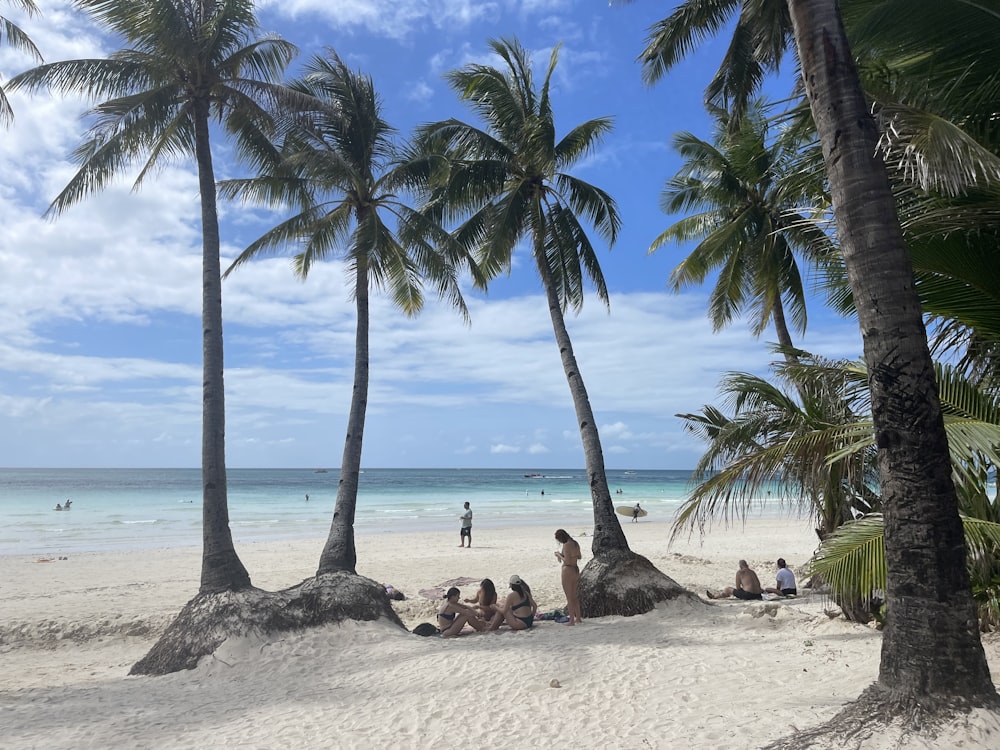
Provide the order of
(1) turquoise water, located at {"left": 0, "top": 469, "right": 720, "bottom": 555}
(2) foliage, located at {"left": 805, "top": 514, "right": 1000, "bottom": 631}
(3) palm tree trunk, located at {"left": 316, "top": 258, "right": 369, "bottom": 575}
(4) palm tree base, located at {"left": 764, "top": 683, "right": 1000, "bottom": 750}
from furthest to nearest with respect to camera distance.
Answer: (1) turquoise water, located at {"left": 0, "top": 469, "right": 720, "bottom": 555} → (3) palm tree trunk, located at {"left": 316, "top": 258, "right": 369, "bottom": 575} → (2) foliage, located at {"left": 805, "top": 514, "right": 1000, "bottom": 631} → (4) palm tree base, located at {"left": 764, "top": 683, "right": 1000, "bottom": 750}

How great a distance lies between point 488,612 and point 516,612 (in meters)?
0.42

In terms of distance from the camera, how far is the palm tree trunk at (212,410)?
9.30m

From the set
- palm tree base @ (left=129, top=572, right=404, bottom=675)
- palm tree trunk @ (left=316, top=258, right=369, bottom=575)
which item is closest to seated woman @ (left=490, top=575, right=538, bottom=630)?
palm tree base @ (left=129, top=572, right=404, bottom=675)

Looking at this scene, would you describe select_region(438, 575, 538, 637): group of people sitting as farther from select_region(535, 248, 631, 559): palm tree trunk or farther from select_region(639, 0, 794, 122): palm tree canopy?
select_region(639, 0, 794, 122): palm tree canopy

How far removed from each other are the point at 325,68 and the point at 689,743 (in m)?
12.6

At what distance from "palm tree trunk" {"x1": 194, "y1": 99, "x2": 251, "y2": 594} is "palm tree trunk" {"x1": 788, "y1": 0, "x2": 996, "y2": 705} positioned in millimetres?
7833

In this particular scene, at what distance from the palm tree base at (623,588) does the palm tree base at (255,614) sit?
3119 mm

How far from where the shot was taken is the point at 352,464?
1184 centimetres

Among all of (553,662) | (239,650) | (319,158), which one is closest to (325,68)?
(319,158)

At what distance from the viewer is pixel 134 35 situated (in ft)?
32.9

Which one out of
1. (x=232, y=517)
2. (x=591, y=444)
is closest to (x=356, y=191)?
(x=591, y=444)

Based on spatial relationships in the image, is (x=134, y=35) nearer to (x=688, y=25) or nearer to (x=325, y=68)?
(x=325, y=68)

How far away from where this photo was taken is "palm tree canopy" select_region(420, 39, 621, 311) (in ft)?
45.0

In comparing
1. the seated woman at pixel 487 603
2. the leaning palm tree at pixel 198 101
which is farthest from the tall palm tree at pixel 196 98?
the seated woman at pixel 487 603
